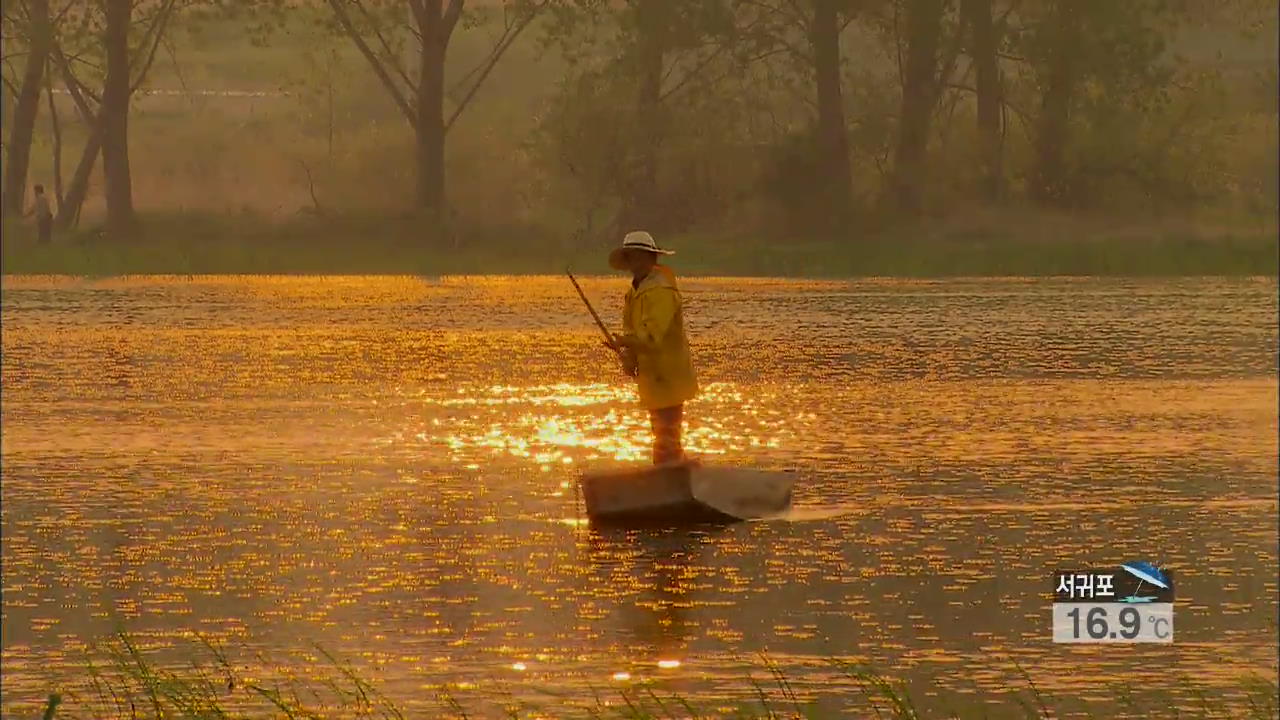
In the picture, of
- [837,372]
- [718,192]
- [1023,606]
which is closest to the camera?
[1023,606]

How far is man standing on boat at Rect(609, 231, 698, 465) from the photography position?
16000 millimetres

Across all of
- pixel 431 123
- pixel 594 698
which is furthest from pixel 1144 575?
pixel 431 123

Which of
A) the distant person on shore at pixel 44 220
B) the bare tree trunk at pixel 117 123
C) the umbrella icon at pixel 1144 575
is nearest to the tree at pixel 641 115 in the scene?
the bare tree trunk at pixel 117 123

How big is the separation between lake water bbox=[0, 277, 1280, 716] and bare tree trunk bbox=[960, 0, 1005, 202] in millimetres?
22524

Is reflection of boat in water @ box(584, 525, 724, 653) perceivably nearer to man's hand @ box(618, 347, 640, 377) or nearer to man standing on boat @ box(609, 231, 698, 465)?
man standing on boat @ box(609, 231, 698, 465)

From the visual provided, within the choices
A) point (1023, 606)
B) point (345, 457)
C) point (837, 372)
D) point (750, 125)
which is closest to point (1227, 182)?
point (750, 125)

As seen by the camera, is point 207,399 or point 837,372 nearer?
point 207,399

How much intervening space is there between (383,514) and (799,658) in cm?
545

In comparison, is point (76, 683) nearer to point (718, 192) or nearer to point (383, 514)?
point (383, 514)

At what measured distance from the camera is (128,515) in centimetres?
1705

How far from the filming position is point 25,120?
194 feet

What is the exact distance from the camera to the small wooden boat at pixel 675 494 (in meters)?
16.0
